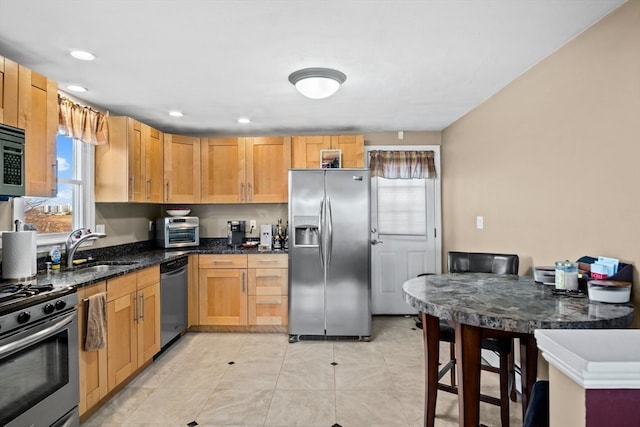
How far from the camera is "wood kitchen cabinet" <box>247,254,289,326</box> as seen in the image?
4.09 m

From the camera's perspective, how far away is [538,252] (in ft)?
8.50

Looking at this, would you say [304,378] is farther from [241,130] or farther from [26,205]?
[241,130]

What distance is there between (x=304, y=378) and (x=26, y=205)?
2.50 m

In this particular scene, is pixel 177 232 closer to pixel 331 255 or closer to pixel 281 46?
pixel 331 255

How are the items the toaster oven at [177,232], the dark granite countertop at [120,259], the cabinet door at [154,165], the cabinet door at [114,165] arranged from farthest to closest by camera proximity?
the toaster oven at [177,232] < the cabinet door at [154,165] < the cabinet door at [114,165] < the dark granite countertop at [120,259]

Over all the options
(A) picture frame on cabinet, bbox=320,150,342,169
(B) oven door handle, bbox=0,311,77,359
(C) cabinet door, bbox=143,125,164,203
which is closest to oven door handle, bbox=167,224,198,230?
(C) cabinet door, bbox=143,125,164,203

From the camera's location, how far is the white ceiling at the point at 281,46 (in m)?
1.88

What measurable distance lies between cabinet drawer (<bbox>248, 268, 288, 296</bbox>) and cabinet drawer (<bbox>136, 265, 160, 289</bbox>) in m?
1.03

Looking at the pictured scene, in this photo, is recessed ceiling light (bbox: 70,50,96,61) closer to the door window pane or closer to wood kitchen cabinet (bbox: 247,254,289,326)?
wood kitchen cabinet (bbox: 247,254,289,326)

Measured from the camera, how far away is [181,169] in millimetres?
4293

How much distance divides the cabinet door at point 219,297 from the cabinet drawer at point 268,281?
0.52 ft

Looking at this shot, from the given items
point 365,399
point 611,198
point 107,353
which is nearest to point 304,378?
point 365,399

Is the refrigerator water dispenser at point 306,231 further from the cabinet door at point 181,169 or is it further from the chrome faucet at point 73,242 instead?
the chrome faucet at point 73,242

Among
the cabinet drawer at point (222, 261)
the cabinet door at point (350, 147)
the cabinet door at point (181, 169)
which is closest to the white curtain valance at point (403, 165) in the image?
the cabinet door at point (350, 147)
